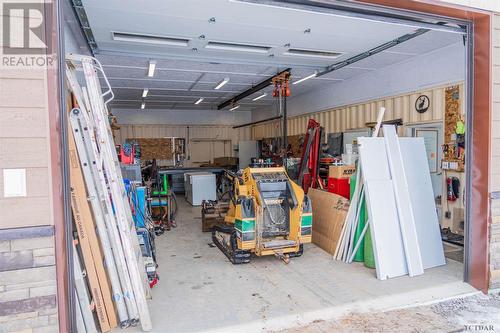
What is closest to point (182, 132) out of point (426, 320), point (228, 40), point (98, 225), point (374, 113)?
point (374, 113)

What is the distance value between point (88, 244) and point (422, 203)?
426cm

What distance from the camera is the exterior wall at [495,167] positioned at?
12.3ft

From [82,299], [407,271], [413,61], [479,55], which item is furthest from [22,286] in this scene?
[413,61]

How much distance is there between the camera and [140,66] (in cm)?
728

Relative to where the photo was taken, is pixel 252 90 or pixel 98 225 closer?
pixel 98 225

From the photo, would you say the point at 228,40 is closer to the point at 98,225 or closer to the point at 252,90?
the point at 98,225

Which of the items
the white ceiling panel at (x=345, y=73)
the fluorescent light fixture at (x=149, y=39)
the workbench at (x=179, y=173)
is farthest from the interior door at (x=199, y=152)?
the fluorescent light fixture at (x=149, y=39)

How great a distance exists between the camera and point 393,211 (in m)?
4.55

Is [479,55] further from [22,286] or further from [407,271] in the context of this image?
[22,286]

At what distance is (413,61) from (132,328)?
21.6 feet

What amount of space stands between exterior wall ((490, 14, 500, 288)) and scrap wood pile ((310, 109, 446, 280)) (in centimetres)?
80

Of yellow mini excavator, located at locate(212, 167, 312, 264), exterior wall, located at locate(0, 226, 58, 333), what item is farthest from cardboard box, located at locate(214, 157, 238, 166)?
exterior wall, located at locate(0, 226, 58, 333)

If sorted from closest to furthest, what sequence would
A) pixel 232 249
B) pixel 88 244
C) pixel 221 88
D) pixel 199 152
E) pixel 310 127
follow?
pixel 88 244, pixel 232 249, pixel 310 127, pixel 221 88, pixel 199 152

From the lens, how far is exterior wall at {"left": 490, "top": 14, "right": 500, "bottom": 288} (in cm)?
375
